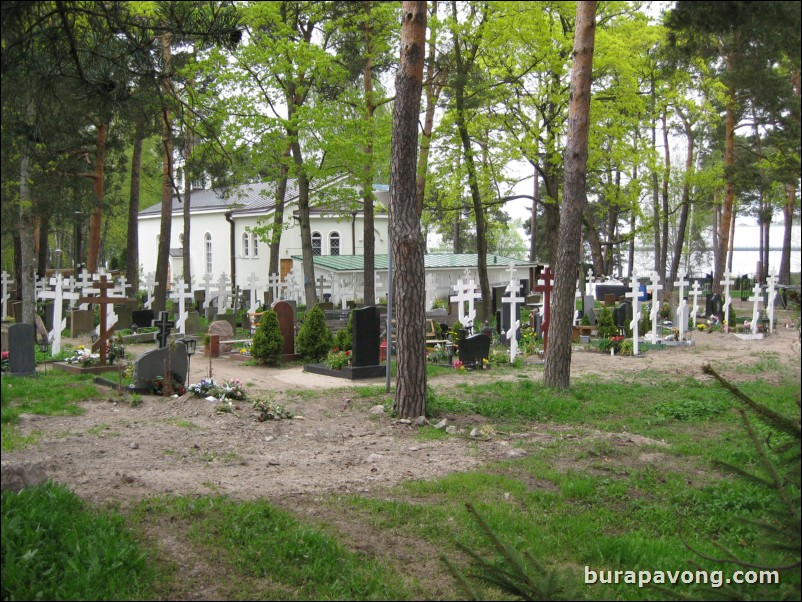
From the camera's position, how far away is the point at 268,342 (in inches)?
612

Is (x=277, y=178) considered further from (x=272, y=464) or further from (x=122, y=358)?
(x=272, y=464)

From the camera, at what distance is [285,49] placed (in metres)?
20.8

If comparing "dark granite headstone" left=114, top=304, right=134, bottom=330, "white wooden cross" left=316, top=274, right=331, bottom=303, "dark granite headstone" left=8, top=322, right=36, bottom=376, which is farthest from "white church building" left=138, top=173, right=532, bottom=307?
"dark granite headstone" left=8, top=322, right=36, bottom=376

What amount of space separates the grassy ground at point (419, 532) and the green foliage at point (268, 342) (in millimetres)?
8094

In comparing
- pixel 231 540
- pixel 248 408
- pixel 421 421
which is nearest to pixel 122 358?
pixel 248 408

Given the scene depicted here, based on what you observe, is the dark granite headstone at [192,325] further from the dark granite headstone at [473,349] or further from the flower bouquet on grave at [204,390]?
the flower bouquet on grave at [204,390]

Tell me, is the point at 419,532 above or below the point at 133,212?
below

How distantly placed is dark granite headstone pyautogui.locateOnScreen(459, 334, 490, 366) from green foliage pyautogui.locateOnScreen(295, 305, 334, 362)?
292cm

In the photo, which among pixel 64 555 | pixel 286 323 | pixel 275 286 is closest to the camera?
pixel 64 555

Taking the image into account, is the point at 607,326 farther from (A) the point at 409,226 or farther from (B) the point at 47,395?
(B) the point at 47,395

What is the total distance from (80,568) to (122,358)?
37.1ft

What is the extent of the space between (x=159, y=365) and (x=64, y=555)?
7.50 m

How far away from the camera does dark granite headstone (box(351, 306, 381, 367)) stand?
13836mm

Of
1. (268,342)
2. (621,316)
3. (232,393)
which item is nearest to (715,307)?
(621,316)
